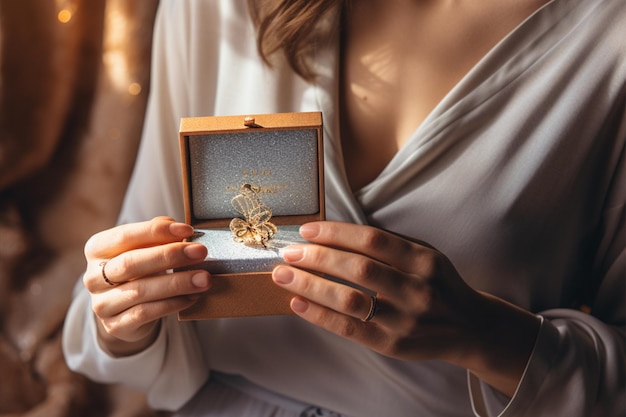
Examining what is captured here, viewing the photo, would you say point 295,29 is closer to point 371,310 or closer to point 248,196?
point 248,196

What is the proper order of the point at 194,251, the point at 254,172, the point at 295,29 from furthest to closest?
the point at 295,29 < the point at 254,172 < the point at 194,251

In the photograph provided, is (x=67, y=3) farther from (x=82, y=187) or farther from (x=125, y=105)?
(x=82, y=187)

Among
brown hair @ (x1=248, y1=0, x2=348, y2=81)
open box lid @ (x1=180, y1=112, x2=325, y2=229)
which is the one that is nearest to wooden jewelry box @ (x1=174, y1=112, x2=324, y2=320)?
open box lid @ (x1=180, y1=112, x2=325, y2=229)

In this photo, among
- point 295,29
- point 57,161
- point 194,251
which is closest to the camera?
point 194,251

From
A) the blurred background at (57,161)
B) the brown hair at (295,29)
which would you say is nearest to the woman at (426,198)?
the brown hair at (295,29)

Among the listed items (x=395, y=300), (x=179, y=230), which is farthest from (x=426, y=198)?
(x=179, y=230)

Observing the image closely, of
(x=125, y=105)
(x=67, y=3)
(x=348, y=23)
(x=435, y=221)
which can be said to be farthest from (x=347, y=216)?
(x=67, y=3)

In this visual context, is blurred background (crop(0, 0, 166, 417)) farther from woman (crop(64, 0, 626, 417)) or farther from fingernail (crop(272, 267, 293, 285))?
fingernail (crop(272, 267, 293, 285))
